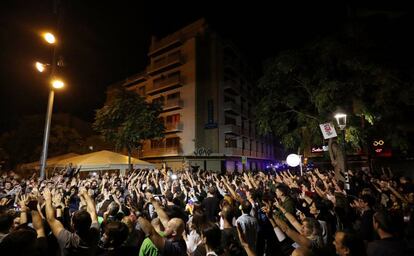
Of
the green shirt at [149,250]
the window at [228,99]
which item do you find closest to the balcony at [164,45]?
the window at [228,99]

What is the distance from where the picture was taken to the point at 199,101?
37.1 m

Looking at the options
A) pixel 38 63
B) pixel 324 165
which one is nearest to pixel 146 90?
pixel 324 165

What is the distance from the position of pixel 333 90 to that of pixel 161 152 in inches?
1093

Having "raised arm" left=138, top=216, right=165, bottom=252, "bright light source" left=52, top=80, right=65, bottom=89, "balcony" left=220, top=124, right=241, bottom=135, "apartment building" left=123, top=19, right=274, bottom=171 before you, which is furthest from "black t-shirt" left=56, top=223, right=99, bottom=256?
"balcony" left=220, top=124, right=241, bottom=135

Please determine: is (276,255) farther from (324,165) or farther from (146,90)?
(146,90)

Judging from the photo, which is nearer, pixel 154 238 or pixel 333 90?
pixel 154 238

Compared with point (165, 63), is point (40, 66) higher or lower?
lower

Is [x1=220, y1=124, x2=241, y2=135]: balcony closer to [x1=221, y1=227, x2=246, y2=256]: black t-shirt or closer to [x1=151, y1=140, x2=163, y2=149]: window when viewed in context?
[x1=151, y1=140, x2=163, y2=149]: window

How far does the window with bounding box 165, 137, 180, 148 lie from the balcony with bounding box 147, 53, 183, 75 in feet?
36.2

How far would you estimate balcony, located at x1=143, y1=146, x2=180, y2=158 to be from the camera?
36.3m

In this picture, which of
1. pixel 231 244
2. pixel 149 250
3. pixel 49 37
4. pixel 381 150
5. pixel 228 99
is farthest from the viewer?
pixel 228 99

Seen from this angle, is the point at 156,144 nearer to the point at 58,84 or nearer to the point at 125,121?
the point at 125,121

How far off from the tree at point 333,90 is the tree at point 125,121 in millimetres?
12658

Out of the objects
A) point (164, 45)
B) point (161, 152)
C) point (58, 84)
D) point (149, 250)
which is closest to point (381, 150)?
point (58, 84)
